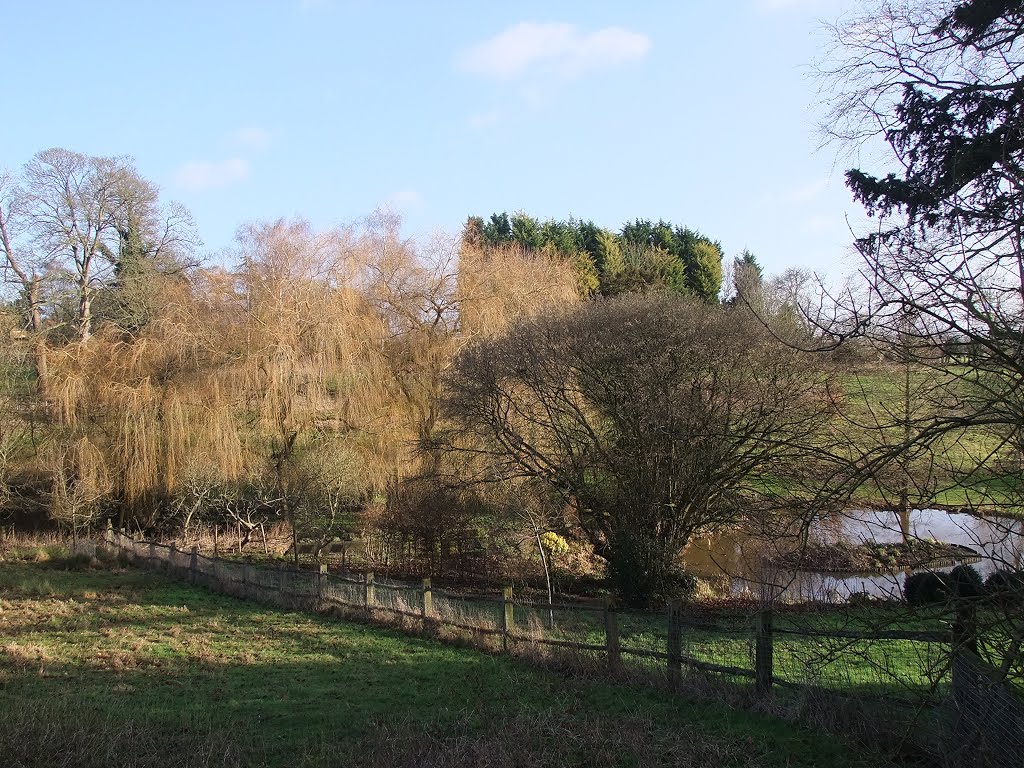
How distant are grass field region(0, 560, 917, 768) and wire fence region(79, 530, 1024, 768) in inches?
20.0

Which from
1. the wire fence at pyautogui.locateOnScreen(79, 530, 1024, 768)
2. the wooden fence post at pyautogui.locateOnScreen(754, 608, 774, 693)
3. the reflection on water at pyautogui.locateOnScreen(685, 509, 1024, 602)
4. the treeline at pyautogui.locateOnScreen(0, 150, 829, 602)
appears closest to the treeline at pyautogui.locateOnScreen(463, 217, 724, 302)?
the treeline at pyautogui.locateOnScreen(0, 150, 829, 602)

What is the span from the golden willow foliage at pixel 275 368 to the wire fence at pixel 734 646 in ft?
18.3

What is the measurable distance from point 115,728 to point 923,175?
7649 mm

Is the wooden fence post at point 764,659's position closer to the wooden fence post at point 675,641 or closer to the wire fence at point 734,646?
the wire fence at point 734,646

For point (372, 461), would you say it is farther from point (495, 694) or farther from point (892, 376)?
point (892, 376)

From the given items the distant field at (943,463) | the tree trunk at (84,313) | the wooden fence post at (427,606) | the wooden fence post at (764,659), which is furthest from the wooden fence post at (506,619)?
the tree trunk at (84,313)

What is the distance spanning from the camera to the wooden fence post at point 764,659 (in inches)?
311

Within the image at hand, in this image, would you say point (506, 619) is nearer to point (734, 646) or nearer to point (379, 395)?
point (734, 646)

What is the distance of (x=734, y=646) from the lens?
10.0 metres

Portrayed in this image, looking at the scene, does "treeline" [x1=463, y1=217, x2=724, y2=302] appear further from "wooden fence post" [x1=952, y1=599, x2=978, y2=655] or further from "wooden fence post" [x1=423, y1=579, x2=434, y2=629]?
"wooden fence post" [x1=952, y1=599, x2=978, y2=655]

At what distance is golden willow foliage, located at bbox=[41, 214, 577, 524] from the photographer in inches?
925

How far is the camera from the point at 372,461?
2338 cm

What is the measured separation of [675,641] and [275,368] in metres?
17.2

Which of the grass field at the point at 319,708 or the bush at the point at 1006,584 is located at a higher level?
the bush at the point at 1006,584
